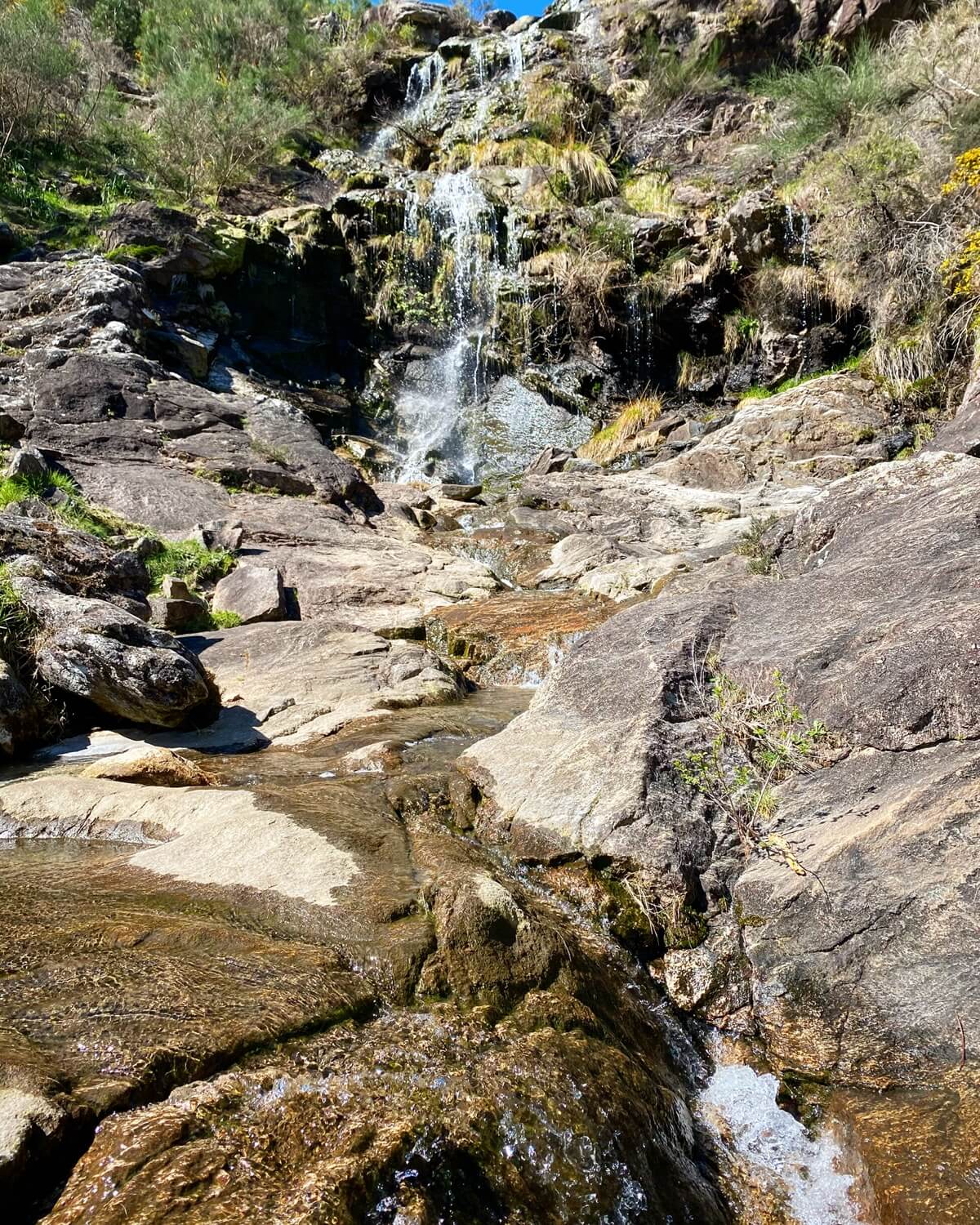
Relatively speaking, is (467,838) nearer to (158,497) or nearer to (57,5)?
(158,497)

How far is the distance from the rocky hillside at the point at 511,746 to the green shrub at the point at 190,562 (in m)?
0.14

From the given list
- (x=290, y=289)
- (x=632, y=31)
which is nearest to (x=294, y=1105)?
(x=290, y=289)

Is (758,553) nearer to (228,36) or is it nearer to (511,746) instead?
(511,746)

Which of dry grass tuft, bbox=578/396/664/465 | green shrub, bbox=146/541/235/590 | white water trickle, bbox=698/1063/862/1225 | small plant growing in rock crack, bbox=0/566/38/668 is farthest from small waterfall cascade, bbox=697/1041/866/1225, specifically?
dry grass tuft, bbox=578/396/664/465

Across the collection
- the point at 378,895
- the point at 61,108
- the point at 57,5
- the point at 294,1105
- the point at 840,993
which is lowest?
the point at 840,993

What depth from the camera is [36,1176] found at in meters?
1.43

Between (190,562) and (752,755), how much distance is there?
674cm

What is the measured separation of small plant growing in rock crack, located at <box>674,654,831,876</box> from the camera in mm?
3164

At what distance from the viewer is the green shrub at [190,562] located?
809 centimetres

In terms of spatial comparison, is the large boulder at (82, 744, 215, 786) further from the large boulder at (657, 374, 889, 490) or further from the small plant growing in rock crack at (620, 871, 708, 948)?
the large boulder at (657, 374, 889, 490)

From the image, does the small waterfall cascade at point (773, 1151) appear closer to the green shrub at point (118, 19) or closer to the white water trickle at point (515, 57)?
the white water trickle at point (515, 57)

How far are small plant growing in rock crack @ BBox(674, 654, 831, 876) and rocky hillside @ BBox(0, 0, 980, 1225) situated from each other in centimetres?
2

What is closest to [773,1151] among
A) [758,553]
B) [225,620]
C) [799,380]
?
[758,553]

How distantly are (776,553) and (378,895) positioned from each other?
13.2 ft
